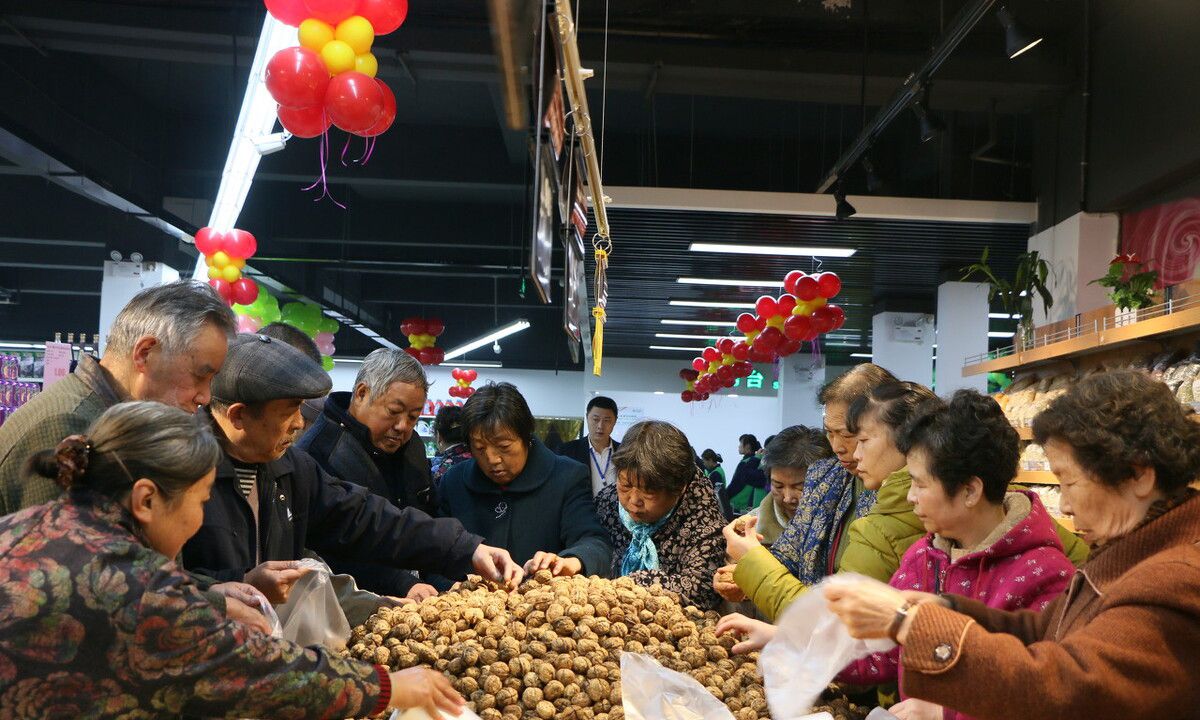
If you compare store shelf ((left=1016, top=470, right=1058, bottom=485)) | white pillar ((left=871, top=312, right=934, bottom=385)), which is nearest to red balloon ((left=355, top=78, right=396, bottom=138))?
store shelf ((left=1016, top=470, right=1058, bottom=485))

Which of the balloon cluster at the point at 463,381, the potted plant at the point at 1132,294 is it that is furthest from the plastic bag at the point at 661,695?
the balloon cluster at the point at 463,381

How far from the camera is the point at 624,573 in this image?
3455 mm

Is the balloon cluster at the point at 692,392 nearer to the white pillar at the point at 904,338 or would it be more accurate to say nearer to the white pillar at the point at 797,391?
the white pillar at the point at 797,391

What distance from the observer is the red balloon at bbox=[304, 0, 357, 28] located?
13.9 feet

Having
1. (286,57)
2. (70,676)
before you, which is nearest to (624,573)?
(70,676)

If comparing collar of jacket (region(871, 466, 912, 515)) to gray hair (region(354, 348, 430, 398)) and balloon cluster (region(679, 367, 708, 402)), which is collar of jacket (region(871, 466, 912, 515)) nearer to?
gray hair (region(354, 348, 430, 398))

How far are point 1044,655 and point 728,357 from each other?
11942mm

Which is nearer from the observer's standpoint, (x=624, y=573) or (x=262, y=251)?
(x=624, y=573)

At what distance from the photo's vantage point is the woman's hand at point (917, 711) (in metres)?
2.07

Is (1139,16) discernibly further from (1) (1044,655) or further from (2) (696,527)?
(1) (1044,655)

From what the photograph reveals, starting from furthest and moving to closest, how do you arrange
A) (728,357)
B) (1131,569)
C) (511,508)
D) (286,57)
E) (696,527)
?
(728,357) < (286,57) < (511,508) < (696,527) < (1131,569)

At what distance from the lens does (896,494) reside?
253cm

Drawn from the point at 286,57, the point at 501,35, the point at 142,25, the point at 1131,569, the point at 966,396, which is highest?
the point at 142,25

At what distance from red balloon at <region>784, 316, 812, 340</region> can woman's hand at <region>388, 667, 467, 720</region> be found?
819 centimetres
